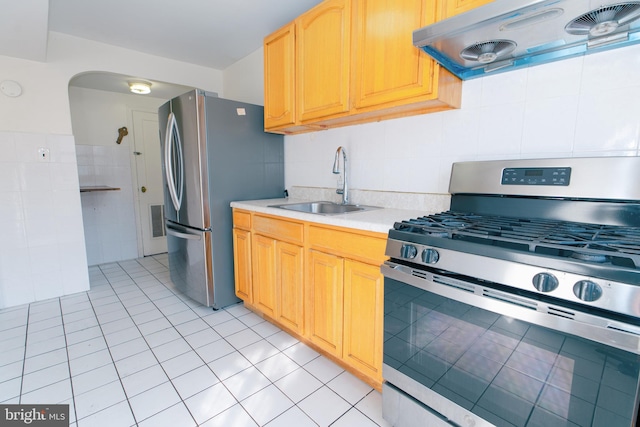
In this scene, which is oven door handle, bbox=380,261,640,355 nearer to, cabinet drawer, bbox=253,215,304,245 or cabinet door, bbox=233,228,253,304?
cabinet drawer, bbox=253,215,304,245

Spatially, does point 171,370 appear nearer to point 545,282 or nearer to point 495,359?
point 495,359

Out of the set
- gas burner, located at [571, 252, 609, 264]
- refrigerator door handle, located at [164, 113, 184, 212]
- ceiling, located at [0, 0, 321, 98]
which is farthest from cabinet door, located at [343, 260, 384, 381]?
ceiling, located at [0, 0, 321, 98]

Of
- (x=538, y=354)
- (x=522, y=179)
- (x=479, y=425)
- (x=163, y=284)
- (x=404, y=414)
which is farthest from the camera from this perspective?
(x=163, y=284)

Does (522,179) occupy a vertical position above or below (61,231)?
above

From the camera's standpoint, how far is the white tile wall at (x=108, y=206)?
3.65m

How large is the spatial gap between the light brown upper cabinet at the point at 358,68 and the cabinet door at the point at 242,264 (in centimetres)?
94

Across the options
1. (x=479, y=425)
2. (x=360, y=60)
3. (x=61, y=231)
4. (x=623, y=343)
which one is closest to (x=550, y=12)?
(x=360, y=60)

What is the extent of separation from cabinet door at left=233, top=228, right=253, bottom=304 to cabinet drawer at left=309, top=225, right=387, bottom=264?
759 mm

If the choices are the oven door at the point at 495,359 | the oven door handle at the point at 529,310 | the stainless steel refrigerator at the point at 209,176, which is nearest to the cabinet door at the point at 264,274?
the stainless steel refrigerator at the point at 209,176

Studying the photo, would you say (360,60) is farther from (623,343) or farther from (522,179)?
(623,343)

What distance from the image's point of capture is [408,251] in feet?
3.59

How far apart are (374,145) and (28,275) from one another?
3.19 m

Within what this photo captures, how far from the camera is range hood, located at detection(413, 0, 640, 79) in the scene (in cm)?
97

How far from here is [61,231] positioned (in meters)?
2.71
